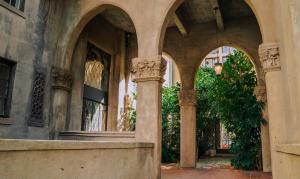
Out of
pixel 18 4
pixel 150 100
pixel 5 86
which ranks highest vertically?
pixel 18 4

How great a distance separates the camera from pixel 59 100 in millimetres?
8820

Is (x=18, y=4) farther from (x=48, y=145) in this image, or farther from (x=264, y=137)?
(x=264, y=137)

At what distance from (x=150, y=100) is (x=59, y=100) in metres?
3.37

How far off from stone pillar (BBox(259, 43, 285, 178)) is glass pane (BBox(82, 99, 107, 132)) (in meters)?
7.08

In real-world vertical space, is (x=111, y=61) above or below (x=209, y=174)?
above

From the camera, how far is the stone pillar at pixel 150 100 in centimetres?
696

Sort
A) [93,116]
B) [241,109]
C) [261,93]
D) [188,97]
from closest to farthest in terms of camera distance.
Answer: [261,93], [241,109], [188,97], [93,116]

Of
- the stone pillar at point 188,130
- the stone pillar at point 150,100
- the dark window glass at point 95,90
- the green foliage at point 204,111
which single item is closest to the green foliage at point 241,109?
the stone pillar at point 188,130

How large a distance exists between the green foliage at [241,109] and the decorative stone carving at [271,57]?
14.3 ft

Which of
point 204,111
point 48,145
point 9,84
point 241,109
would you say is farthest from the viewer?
point 204,111

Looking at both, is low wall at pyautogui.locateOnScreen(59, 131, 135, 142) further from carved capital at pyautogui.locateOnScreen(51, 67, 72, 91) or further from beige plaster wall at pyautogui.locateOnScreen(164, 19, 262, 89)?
beige plaster wall at pyautogui.locateOnScreen(164, 19, 262, 89)

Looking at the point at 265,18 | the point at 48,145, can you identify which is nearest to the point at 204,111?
the point at 265,18

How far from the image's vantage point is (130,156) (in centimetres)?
541

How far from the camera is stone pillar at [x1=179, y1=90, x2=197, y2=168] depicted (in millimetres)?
11055
